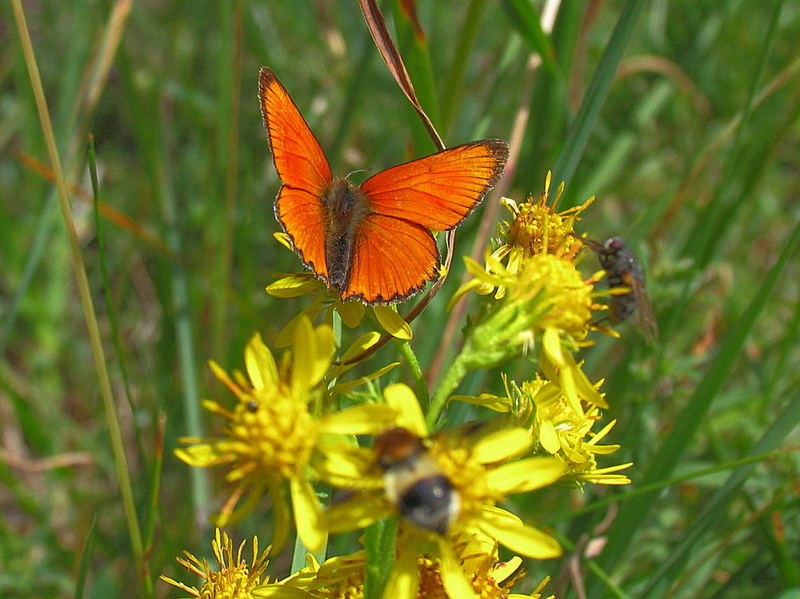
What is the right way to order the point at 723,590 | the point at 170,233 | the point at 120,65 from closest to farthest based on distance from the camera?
the point at 723,590 → the point at 120,65 → the point at 170,233

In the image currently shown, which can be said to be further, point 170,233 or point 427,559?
point 170,233

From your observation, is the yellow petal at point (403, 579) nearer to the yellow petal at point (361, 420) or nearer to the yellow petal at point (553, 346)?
the yellow petal at point (361, 420)

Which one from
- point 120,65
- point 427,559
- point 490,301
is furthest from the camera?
point 120,65

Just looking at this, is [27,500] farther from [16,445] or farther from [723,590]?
[723,590]

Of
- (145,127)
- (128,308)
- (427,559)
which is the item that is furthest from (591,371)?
(128,308)

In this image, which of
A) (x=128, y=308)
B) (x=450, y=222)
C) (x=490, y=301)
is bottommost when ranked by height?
(x=128, y=308)

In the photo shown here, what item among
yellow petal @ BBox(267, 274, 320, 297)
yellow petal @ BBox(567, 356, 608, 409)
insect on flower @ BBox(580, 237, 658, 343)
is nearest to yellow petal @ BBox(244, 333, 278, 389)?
yellow petal @ BBox(267, 274, 320, 297)

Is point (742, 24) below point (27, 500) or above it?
above

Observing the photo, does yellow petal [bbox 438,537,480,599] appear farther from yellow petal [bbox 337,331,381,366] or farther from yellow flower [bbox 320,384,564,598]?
yellow petal [bbox 337,331,381,366]
